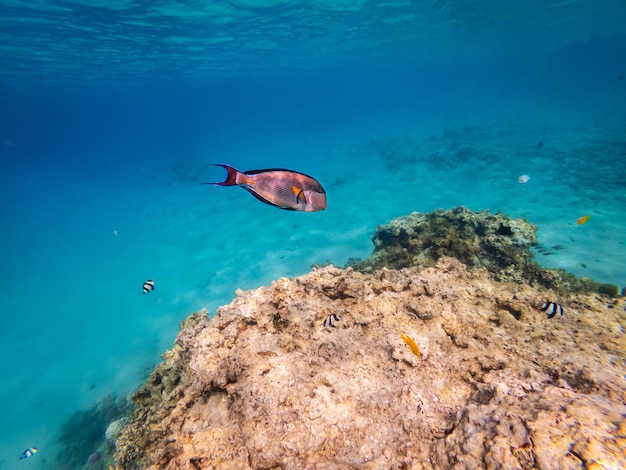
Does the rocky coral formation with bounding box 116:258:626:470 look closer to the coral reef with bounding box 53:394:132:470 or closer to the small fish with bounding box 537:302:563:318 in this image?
the small fish with bounding box 537:302:563:318

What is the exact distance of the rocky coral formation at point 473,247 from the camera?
5668 millimetres

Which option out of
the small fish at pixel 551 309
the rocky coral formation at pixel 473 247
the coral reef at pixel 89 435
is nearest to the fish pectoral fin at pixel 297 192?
the small fish at pixel 551 309

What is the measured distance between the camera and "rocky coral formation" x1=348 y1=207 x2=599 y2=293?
5.67 metres

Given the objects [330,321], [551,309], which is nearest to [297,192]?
[330,321]

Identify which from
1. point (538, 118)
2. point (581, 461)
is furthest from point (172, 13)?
point (538, 118)

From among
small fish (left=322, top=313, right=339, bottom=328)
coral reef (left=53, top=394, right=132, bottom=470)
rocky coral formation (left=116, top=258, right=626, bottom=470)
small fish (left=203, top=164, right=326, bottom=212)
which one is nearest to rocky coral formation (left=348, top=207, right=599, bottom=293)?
rocky coral formation (left=116, top=258, right=626, bottom=470)

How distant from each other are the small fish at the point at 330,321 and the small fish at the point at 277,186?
1134 millimetres

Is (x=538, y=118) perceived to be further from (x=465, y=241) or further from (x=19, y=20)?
(x=19, y=20)

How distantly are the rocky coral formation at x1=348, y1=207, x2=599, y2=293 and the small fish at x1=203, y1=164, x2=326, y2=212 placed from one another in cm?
419

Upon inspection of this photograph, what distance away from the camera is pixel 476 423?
1.74 meters

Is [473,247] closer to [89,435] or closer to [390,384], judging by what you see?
[390,384]

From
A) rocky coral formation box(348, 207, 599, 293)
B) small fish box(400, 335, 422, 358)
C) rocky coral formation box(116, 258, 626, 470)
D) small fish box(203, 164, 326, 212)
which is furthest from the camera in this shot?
rocky coral formation box(348, 207, 599, 293)

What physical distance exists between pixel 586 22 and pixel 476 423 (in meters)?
75.0

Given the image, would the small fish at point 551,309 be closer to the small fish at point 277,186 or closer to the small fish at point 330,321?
the small fish at point 330,321
